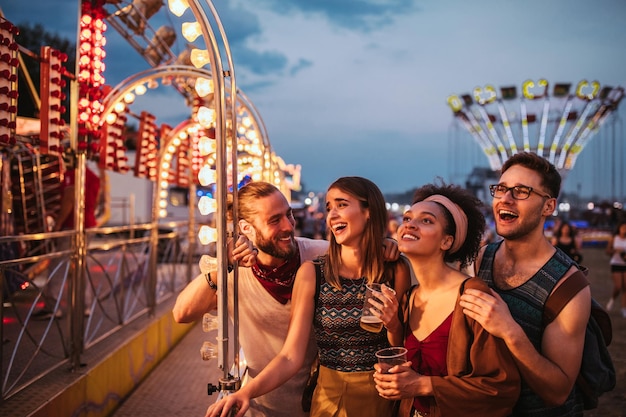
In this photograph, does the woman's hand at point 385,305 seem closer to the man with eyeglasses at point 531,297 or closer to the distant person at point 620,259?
the man with eyeglasses at point 531,297

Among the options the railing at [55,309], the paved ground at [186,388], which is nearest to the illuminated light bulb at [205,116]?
the railing at [55,309]

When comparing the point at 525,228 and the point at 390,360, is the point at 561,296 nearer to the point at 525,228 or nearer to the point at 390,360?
the point at 525,228

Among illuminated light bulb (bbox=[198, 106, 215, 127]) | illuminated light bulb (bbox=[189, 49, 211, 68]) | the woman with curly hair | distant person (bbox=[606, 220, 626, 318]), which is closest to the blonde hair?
the woman with curly hair

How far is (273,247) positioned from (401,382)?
110 cm

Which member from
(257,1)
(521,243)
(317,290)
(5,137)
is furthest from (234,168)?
(257,1)

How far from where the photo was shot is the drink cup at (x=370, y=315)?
2.37 metres

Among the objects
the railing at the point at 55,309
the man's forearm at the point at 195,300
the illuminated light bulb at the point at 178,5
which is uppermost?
the illuminated light bulb at the point at 178,5

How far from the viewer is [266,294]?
298 centimetres

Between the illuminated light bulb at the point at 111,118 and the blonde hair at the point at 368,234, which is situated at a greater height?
the illuminated light bulb at the point at 111,118

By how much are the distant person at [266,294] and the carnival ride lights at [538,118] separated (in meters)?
27.0

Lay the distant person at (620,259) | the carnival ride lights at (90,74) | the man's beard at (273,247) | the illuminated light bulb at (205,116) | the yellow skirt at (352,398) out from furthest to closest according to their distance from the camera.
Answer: the distant person at (620,259), the carnival ride lights at (90,74), the illuminated light bulb at (205,116), the man's beard at (273,247), the yellow skirt at (352,398)

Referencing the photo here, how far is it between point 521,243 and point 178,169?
32.6 ft

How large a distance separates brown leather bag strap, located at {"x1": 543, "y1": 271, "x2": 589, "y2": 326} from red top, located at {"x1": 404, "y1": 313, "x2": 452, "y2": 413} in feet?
1.33

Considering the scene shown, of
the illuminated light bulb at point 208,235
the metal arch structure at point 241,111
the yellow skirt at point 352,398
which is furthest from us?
the metal arch structure at point 241,111
